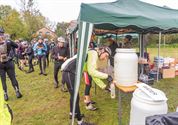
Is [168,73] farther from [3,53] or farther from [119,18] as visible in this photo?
[3,53]

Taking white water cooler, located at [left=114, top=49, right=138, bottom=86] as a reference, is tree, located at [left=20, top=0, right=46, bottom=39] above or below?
above

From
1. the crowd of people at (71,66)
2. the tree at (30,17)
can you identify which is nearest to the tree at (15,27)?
the tree at (30,17)

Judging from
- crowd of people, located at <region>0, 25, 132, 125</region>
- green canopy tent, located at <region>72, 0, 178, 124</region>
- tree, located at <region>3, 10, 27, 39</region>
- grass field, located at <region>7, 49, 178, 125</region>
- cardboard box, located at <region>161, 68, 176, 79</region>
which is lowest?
grass field, located at <region>7, 49, 178, 125</region>

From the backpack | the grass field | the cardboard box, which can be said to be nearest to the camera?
the grass field

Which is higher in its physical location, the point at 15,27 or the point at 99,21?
the point at 15,27

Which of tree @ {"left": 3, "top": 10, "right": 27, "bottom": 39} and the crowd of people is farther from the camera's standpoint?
tree @ {"left": 3, "top": 10, "right": 27, "bottom": 39}

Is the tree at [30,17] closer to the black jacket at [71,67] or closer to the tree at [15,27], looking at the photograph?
the tree at [15,27]

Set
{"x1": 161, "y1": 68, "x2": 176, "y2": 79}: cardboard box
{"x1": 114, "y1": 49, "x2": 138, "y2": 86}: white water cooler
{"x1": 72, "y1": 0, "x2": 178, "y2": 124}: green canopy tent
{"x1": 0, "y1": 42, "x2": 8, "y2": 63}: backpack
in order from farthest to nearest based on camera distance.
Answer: {"x1": 161, "y1": 68, "x2": 176, "y2": 79}: cardboard box, {"x1": 0, "y1": 42, "x2": 8, "y2": 63}: backpack, {"x1": 114, "y1": 49, "x2": 138, "y2": 86}: white water cooler, {"x1": 72, "y1": 0, "x2": 178, "y2": 124}: green canopy tent

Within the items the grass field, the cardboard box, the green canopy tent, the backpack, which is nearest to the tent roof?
the green canopy tent

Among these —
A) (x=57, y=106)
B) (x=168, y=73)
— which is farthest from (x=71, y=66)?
(x=168, y=73)

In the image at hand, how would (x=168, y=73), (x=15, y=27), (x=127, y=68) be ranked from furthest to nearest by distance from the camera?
(x=15, y=27) → (x=168, y=73) → (x=127, y=68)

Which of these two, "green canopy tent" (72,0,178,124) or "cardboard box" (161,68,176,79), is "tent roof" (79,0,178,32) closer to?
"green canopy tent" (72,0,178,124)

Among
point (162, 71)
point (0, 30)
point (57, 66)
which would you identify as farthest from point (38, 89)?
point (162, 71)

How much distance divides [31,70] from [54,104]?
632cm
